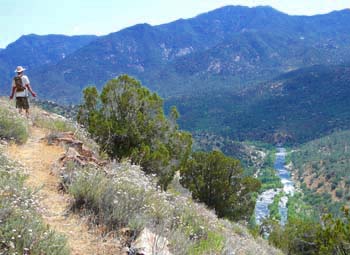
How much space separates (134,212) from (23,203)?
4.92 feet

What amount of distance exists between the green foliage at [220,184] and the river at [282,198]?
40.1m

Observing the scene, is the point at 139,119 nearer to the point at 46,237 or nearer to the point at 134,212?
the point at 134,212

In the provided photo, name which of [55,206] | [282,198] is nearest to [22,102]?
[55,206]

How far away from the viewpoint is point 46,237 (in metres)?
3.99

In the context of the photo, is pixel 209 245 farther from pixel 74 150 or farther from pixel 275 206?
pixel 275 206

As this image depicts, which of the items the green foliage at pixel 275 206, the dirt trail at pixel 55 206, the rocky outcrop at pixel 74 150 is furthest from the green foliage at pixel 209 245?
the green foliage at pixel 275 206

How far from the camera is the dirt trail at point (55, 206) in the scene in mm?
4723

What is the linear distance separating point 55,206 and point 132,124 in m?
8.49

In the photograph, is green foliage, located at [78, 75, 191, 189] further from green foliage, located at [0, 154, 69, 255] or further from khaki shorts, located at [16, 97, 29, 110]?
green foliage, located at [0, 154, 69, 255]

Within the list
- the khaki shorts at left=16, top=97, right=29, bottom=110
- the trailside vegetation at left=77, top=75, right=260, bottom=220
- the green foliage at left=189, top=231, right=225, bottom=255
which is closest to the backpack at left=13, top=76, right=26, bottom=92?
the khaki shorts at left=16, top=97, right=29, bottom=110

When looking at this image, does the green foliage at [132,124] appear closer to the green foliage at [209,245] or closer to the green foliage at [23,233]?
the green foliage at [209,245]

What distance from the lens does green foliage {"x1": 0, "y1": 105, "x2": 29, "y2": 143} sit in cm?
872

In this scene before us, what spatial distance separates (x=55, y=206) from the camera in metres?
5.68

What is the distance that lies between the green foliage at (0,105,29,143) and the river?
2078 inches
